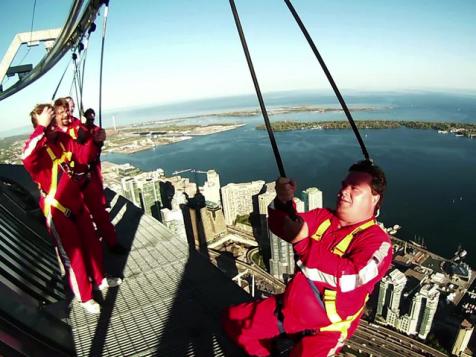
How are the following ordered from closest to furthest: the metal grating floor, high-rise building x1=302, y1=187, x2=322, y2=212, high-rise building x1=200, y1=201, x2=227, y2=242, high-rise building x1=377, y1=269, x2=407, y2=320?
the metal grating floor → high-rise building x1=377, y1=269, x2=407, y2=320 → high-rise building x1=302, y1=187, x2=322, y2=212 → high-rise building x1=200, y1=201, x2=227, y2=242

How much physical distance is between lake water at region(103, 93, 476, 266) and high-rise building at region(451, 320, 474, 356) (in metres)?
4.73

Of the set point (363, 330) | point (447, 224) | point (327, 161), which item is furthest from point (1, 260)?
point (327, 161)

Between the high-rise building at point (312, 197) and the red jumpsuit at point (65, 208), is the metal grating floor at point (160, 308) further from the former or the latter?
the high-rise building at point (312, 197)

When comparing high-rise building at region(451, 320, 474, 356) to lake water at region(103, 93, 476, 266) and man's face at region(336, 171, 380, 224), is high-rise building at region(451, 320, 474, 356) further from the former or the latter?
man's face at region(336, 171, 380, 224)

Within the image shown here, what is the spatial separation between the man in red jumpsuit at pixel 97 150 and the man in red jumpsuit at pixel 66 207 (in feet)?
0.39

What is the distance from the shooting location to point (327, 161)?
2273cm

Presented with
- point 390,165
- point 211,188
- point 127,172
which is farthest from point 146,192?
point 390,165

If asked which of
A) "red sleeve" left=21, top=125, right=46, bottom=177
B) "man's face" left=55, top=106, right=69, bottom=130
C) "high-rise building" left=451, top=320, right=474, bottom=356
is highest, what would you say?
"man's face" left=55, top=106, right=69, bottom=130

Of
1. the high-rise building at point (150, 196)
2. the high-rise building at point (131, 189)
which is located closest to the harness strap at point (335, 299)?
the high-rise building at point (150, 196)

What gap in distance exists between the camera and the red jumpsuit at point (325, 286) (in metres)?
0.79

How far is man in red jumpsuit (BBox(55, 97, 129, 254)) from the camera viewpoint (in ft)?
5.33

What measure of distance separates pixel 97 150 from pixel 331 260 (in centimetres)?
139

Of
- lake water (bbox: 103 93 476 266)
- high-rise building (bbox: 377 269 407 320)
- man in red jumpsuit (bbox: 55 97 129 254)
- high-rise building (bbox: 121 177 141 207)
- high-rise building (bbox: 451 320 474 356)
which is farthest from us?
high-rise building (bbox: 121 177 141 207)

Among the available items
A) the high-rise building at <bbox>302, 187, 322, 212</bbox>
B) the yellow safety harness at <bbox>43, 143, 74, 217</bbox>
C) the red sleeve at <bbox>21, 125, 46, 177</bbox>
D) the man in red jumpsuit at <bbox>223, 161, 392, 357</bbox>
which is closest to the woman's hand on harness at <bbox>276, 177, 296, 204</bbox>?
the man in red jumpsuit at <bbox>223, 161, 392, 357</bbox>
